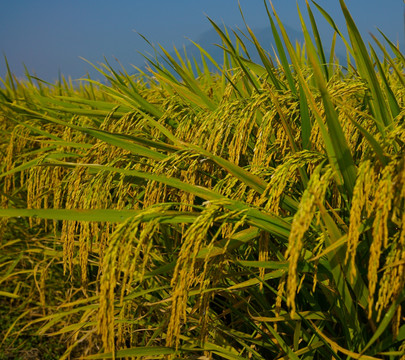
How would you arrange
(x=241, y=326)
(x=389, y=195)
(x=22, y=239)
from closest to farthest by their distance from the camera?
1. (x=389, y=195)
2. (x=241, y=326)
3. (x=22, y=239)

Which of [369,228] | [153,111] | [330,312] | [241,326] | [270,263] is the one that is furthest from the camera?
[153,111]

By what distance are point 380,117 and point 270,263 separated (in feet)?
2.12

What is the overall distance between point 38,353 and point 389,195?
2.84 meters

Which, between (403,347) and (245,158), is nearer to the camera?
(403,347)

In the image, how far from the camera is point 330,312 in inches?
64.4

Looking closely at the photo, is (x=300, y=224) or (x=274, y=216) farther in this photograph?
(x=274, y=216)

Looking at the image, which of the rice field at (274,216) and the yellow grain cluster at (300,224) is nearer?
the yellow grain cluster at (300,224)

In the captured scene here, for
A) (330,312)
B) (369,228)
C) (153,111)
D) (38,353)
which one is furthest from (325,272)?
(38,353)

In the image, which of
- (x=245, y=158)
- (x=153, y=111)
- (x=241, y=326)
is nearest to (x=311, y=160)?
(x=245, y=158)

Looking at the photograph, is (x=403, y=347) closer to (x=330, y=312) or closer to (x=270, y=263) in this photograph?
(x=330, y=312)

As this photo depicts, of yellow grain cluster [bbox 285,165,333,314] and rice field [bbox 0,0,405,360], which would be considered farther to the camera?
rice field [bbox 0,0,405,360]

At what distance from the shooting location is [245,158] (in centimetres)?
222

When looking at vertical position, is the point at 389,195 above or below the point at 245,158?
below

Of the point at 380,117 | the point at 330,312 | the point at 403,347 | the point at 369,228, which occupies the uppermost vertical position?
the point at 380,117
